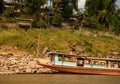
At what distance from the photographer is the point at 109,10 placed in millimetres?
69188

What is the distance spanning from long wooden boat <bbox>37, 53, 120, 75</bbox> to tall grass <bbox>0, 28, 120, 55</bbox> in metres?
7.63

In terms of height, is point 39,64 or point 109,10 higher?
point 109,10

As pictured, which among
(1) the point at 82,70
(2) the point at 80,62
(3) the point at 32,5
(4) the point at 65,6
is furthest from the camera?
(4) the point at 65,6

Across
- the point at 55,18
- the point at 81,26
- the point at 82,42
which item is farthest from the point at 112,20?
the point at 82,42

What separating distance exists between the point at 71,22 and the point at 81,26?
3966mm

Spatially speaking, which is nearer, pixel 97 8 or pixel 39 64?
pixel 39 64

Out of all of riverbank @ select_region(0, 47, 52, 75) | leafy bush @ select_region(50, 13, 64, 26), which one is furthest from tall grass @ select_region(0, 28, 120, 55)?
leafy bush @ select_region(50, 13, 64, 26)

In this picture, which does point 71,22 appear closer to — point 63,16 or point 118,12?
point 63,16

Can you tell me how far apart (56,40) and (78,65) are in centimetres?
1137

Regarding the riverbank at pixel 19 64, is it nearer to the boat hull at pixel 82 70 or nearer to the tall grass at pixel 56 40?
the boat hull at pixel 82 70

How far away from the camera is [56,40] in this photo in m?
51.2

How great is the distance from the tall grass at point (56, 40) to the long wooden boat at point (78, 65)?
763 cm

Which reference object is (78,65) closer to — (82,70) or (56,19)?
(82,70)

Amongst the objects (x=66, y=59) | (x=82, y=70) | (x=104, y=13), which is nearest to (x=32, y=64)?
(x=66, y=59)
